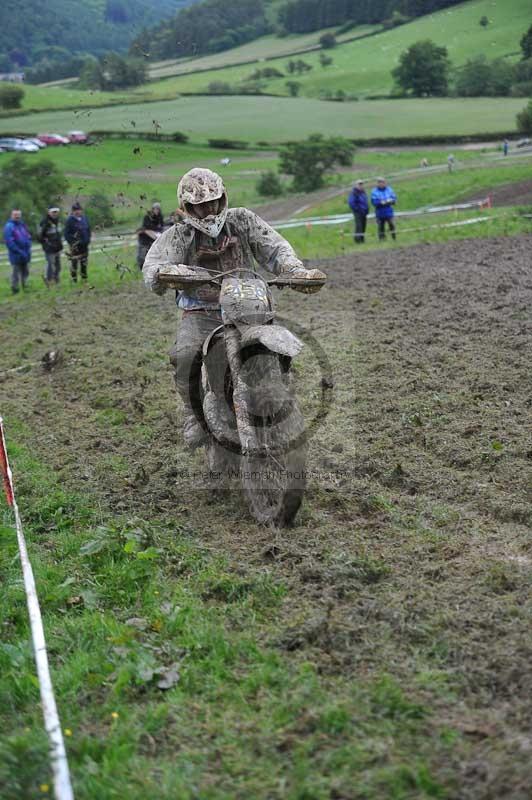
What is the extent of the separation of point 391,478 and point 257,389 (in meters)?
1.52

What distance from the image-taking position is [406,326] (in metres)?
13.0

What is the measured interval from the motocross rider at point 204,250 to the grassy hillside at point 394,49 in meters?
51.8

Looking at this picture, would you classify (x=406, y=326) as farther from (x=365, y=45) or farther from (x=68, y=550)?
(x=365, y=45)

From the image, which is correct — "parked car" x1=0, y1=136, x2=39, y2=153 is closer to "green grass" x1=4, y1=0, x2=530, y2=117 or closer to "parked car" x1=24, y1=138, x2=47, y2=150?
"parked car" x1=24, y1=138, x2=47, y2=150

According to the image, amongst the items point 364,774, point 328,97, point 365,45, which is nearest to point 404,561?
point 364,774

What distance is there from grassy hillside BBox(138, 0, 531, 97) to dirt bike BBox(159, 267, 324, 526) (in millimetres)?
52405

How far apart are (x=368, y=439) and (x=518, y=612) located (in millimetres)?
3672

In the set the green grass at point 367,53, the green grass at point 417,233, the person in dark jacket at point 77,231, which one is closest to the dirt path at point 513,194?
the green grass at point 417,233

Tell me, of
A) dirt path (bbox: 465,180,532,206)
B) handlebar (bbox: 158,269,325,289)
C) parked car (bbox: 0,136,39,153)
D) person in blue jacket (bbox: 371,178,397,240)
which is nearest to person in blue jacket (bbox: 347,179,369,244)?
person in blue jacket (bbox: 371,178,397,240)

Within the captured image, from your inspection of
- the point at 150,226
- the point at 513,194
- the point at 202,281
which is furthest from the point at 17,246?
the point at 513,194

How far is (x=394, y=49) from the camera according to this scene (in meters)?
86.9

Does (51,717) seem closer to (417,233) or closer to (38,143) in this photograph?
(417,233)

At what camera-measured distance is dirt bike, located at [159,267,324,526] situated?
6.72 m

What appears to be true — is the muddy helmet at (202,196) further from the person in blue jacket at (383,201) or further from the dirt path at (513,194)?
the dirt path at (513,194)
